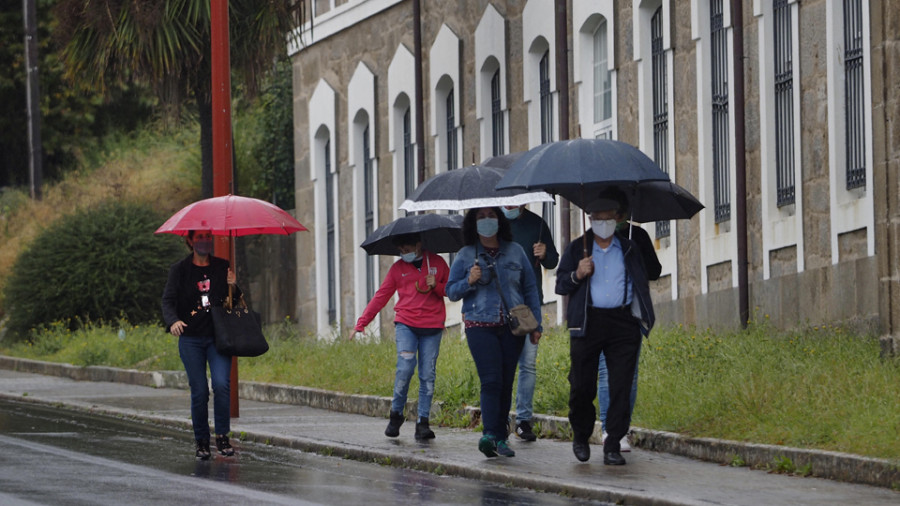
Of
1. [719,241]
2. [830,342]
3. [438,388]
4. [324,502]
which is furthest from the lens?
[719,241]

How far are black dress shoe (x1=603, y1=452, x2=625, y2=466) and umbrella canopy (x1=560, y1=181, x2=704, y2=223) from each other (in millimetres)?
1865

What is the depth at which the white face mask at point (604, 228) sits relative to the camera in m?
11.4

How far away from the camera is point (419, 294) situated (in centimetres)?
1324

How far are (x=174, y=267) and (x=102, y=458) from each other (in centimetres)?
150

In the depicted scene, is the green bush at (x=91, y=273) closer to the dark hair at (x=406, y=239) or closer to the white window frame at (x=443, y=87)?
the white window frame at (x=443, y=87)

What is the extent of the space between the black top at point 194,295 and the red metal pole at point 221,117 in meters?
3.06

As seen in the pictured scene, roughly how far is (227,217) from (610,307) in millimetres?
3186

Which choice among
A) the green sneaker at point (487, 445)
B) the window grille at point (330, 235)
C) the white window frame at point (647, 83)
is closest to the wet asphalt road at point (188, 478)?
the green sneaker at point (487, 445)

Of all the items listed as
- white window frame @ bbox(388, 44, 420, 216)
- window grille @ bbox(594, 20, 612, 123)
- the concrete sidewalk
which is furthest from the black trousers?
white window frame @ bbox(388, 44, 420, 216)

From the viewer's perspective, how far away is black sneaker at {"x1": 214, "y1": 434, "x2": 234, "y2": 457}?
12578 mm

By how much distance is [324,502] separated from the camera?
984 cm

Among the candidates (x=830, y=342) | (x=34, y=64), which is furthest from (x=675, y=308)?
(x=34, y=64)

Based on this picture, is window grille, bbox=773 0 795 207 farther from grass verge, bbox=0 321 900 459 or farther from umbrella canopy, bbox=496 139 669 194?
umbrella canopy, bbox=496 139 669 194

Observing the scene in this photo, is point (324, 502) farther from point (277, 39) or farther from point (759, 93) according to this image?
point (277, 39)
